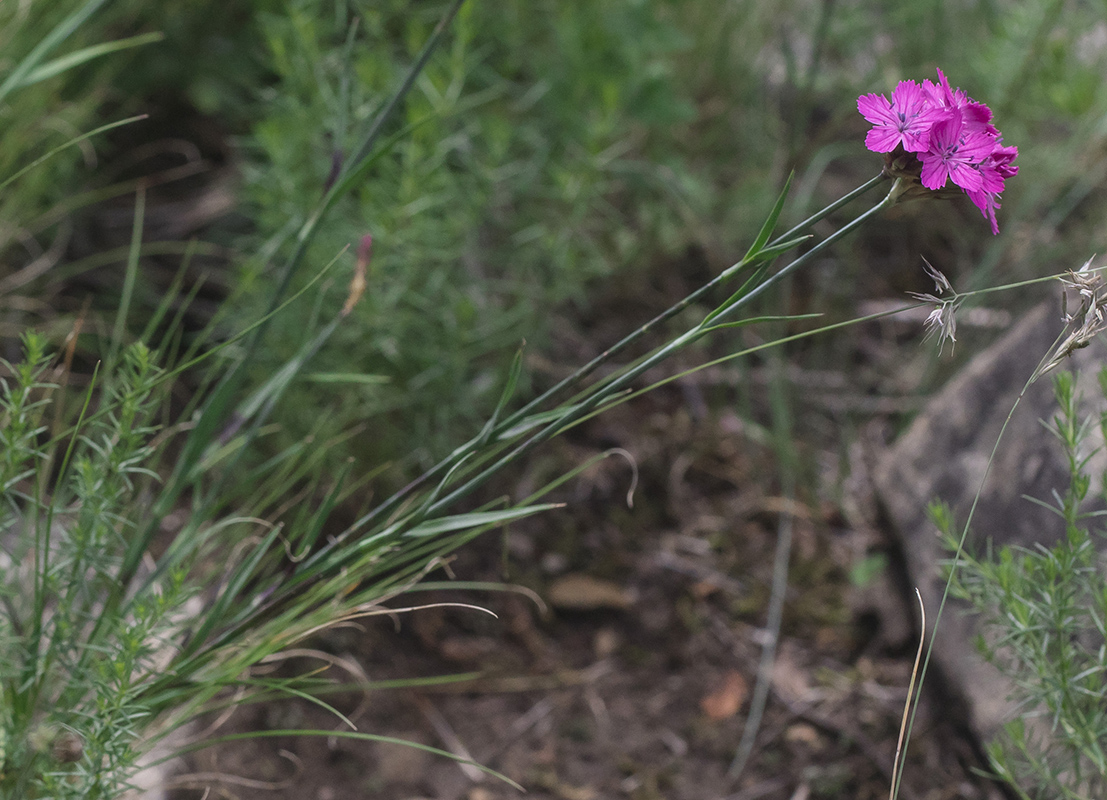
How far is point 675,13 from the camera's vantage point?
2.39 m

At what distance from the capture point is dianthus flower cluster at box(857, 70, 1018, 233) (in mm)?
680

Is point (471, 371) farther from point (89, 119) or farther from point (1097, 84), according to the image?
point (1097, 84)

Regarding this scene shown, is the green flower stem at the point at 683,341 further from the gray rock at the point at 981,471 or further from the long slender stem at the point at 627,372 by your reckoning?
the gray rock at the point at 981,471

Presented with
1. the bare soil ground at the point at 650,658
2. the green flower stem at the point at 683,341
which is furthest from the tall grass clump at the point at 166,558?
the bare soil ground at the point at 650,658

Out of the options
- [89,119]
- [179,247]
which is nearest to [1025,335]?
[179,247]

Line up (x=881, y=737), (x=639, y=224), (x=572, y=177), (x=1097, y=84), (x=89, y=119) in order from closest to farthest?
(x=881, y=737) < (x=572, y=177) < (x=1097, y=84) < (x=89, y=119) < (x=639, y=224)

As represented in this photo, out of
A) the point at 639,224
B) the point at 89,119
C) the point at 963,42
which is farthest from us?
the point at 963,42

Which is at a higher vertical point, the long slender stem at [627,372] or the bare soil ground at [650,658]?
the long slender stem at [627,372]

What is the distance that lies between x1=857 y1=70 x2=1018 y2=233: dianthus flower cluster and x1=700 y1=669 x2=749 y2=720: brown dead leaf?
107cm

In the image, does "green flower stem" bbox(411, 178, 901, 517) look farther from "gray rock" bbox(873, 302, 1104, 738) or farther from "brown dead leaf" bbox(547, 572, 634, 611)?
"brown dead leaf" bbox(547, 572, 634, 611)

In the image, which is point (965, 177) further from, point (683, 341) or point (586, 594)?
point (586, 594)

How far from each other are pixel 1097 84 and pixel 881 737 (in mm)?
1439

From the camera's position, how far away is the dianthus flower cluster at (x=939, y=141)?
0.68 m

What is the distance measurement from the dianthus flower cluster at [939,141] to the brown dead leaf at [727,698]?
1.07 m
